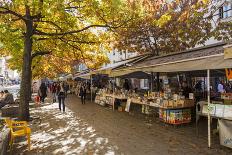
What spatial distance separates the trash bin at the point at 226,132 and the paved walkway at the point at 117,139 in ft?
0.64

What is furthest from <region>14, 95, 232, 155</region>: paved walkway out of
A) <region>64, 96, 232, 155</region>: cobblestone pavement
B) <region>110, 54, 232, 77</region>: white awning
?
<region>110, 54, 232, 77</region>: white awning

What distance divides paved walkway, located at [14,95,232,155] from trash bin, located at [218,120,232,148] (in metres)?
0.19

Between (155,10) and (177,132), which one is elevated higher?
(155,10)

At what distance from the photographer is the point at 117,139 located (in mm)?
8453

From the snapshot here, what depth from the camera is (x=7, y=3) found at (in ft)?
37.2

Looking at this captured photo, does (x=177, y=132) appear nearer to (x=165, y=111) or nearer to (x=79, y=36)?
Answer: (x=165, y=111)

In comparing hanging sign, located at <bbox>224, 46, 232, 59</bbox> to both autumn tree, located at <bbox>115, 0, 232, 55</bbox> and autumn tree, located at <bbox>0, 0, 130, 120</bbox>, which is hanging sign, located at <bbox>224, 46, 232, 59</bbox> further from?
autumn tree, located at <bbox>115, 0, 232, 55</bbox>

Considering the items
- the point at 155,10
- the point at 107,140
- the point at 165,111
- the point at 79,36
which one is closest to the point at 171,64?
the point at 165,111

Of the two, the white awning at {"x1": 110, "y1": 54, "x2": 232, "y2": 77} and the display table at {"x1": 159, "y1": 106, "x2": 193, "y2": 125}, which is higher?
the white awning at {"x1": 110, "y1": 54, "x2": 232, "y2": 77}

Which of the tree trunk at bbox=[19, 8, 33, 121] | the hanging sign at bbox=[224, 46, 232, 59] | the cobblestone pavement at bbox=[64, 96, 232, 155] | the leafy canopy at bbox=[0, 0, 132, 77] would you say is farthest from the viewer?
the tree trunk at bbox=[19, 8, 33, 121]

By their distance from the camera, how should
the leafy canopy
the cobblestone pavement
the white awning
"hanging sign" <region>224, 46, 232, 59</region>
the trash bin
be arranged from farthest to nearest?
1. the leafy canopy
2. the cobblestone pavement
3. the trash bin
4. the white awning
5. "hanging sign" <region>224, 46, 232, 59</region>

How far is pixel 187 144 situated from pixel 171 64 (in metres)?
2.77

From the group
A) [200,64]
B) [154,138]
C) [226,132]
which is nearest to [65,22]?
[154,138]

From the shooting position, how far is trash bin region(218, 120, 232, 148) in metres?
6.95
